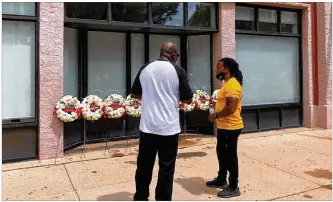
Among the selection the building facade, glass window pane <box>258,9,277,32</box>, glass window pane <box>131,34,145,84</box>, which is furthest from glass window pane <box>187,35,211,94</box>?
glass window pane <box>258,9,277,32</box>

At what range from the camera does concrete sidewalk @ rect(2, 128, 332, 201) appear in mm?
4078

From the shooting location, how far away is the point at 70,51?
652 centimetres

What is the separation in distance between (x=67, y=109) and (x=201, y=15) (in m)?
3.91

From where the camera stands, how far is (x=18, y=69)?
5469 millimetres

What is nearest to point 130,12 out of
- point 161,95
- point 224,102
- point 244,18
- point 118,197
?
→ point 244,18

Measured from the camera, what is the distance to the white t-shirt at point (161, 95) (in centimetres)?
319

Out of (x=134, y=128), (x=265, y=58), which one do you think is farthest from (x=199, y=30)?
(x=134, y=128)

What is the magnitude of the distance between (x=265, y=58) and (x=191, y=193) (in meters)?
5.43

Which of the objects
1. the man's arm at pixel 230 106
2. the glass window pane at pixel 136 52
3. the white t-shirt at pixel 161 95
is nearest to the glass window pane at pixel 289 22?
the glass window pane at pixel 136 52

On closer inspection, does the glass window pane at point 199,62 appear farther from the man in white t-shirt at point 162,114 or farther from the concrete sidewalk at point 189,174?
the man in white t-shirt at point 162,114

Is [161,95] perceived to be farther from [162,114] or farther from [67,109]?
[67,109]

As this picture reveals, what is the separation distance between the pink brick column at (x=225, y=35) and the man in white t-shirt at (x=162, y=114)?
433cm

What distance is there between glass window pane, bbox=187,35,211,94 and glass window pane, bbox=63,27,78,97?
2.89m

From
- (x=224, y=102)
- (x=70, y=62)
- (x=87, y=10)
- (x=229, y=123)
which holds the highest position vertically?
(x=87, y=10)
